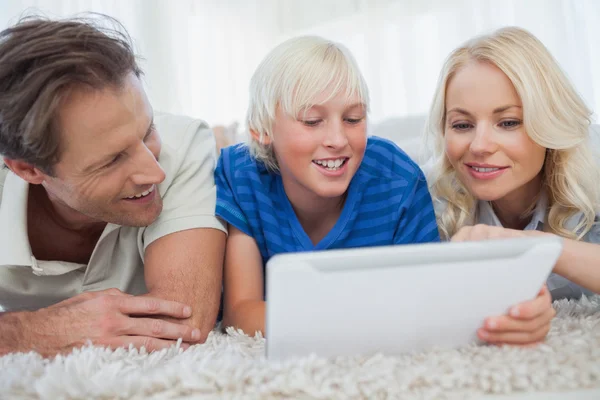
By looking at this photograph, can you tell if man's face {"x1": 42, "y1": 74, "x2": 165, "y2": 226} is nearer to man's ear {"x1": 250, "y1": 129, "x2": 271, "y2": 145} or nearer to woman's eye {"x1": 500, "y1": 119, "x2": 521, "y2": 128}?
man's ear {"x1": 250, "y1": 129, "x2": 271, "y2": 145}

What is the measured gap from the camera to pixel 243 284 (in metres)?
1.29

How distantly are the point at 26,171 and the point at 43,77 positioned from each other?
25cm

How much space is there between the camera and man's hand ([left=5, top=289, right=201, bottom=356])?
3.39 feet

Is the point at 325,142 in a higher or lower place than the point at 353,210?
higher

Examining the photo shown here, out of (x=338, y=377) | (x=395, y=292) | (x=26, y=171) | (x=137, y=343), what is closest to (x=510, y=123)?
(x=395, y=292)

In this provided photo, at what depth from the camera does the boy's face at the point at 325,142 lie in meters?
1.28

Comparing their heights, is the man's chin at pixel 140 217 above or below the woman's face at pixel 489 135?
below

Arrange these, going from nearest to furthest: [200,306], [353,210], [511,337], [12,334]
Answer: [511,337]
[12,334]
[200,306]
[353,210]

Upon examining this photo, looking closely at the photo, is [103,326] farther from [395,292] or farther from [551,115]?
[551,115]

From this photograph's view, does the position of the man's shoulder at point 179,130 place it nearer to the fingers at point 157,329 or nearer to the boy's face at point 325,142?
the boy's face at point 325,142

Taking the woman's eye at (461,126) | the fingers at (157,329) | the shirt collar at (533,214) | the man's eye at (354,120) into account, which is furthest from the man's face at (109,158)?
the shirt collar at (533,214)

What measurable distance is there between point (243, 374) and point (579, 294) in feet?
3.24

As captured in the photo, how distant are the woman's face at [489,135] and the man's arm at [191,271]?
1.99 feet

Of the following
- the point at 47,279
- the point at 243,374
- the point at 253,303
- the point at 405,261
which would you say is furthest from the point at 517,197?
the point at 47,279
